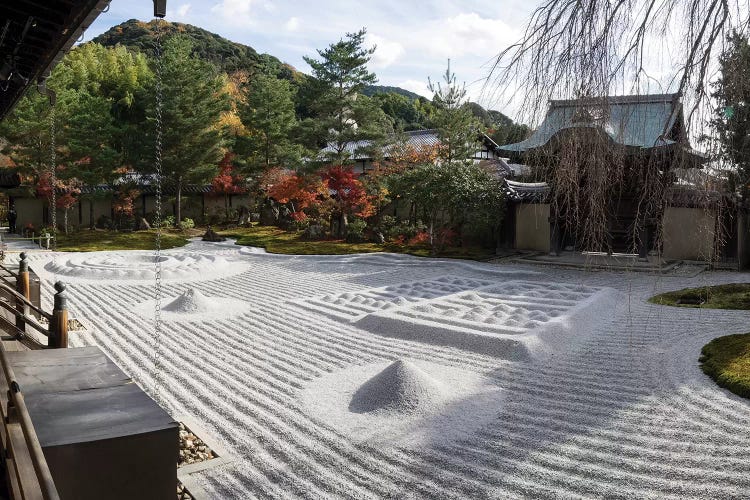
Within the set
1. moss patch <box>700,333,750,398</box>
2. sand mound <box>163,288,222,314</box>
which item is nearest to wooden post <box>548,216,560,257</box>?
moss patch <box>700,333,750,398</box>

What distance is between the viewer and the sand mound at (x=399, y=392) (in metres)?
5.94

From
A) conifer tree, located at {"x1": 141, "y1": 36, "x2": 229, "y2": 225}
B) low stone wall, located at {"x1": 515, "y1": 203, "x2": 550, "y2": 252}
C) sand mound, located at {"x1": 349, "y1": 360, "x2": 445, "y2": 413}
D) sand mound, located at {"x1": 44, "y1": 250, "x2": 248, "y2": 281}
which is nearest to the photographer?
sand mound, located at {"x1": 349, "y1": 360, "x2": 445, "y2": 413}

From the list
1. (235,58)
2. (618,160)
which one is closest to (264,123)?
(618,160)

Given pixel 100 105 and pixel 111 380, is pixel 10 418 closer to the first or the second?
pixel 111 380

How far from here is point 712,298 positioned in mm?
11547

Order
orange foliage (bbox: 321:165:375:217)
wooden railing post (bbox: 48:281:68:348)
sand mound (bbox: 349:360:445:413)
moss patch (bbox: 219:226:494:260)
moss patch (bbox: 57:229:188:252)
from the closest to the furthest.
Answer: sand mound (bbox: 349:360:445:413) → wooden railing post (bbox: 48:281:68:348) → moss patch (bbox: 219:226:494:260) → moss patch (bbox: 57:229:188:252) → orange foliage (bbox: 321:165:375:217)

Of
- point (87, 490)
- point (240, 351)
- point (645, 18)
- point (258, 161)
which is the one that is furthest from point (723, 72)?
point (258, 161)

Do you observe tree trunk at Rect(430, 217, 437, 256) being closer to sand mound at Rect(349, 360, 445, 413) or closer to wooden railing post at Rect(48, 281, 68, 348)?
sand mound at Rect(349, 360, 445, 413)

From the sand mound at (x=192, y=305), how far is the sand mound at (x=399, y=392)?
5.28 m

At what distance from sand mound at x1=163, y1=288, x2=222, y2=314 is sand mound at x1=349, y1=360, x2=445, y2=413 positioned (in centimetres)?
528

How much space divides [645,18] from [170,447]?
3.80 metres

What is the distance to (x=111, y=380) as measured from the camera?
4.12 metres

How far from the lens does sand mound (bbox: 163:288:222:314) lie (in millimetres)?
10609

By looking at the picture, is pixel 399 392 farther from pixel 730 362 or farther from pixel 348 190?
pixel 348 190
